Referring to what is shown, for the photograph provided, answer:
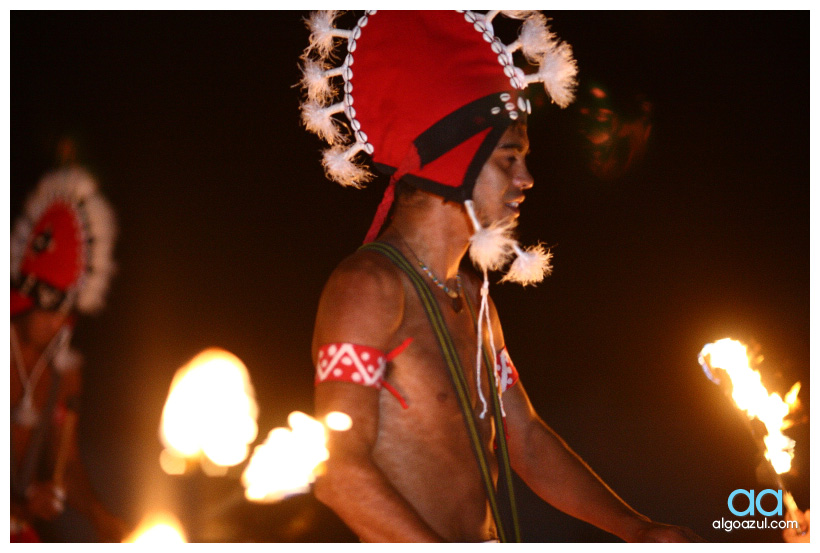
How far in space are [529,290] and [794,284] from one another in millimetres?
994

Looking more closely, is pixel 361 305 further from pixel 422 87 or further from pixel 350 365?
pixel 422 87

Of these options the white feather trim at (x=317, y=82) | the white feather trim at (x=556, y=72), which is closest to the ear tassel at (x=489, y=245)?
the white feather trim at (x=556, y=72)

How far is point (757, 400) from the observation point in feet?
6.28

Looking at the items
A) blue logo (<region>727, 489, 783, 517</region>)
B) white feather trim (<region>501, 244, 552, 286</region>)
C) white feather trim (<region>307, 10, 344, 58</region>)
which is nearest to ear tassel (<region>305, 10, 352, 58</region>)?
white feather trim (<region>307, 10, 344, 58</region>)

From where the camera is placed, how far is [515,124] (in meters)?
1.81

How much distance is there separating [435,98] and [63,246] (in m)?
1.17

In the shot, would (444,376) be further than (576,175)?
No

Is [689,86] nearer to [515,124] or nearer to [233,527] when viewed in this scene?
[515,124]

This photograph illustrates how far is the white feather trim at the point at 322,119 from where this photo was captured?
1912 millimetres

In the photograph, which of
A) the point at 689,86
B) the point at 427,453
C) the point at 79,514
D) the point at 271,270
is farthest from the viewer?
the point at 689,86

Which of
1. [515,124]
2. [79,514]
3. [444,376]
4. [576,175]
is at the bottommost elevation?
[79,514]

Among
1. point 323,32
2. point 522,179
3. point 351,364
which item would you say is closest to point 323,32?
point 323,32

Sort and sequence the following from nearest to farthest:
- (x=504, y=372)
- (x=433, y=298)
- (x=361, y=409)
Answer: (x=361, y=409)
(x=433, y=298)
(x=504, y=372)

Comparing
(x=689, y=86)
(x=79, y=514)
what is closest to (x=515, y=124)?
(x=689, y=86)
